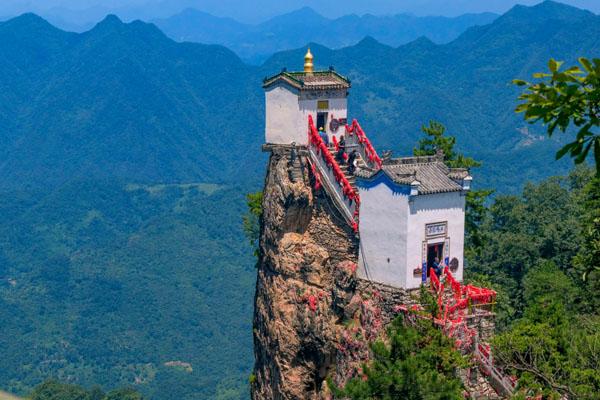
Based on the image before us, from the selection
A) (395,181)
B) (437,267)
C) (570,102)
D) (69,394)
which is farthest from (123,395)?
(570,102)

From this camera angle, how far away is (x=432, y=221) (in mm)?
32219

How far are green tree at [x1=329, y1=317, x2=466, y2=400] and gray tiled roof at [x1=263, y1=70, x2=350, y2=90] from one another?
12100 millimetres

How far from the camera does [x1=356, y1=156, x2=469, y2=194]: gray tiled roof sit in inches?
1256

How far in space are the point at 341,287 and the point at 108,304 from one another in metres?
124

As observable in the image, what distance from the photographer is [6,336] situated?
142 metres

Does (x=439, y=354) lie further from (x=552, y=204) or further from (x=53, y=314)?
(x=53, y=314)

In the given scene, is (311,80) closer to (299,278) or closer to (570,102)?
(299,278)

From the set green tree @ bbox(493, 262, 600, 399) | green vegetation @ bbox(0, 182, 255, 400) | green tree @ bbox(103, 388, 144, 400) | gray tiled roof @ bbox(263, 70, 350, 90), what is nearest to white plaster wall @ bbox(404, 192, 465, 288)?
green tree @ bbox(493, 262, 600, 399)

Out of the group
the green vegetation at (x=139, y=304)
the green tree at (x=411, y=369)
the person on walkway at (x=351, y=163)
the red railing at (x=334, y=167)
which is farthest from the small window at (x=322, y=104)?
the green vegetation at (x=139, y=304)

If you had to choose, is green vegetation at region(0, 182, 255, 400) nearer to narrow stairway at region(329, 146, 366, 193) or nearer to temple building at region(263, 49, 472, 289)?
narrow stairway at region(329, 146, 366, 193)

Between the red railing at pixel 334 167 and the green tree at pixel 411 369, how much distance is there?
7.35m

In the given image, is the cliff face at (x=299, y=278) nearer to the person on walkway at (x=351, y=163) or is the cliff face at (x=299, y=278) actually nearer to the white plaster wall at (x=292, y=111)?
the white plaster wall at (x=292, y=111)

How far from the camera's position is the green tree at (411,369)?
25.4 metres

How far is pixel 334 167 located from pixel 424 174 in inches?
184
